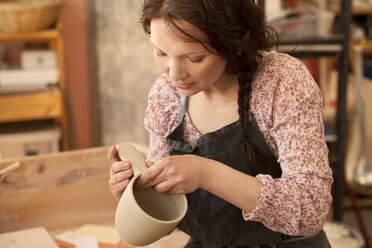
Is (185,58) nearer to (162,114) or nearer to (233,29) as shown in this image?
(233,29)

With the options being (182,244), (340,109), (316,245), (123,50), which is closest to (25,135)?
(123,50)

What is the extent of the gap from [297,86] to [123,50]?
1791 millimetres

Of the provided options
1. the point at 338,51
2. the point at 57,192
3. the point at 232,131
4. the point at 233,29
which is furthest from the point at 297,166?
the point at 338,51

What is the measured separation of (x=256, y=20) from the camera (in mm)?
981

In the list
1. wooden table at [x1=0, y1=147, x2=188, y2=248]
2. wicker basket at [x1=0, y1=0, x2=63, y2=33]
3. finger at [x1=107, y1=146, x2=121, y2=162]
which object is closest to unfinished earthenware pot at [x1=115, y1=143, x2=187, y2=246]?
finger at [x1=107, y1=146, x2=121, y2=162]

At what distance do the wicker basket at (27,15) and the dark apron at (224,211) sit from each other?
4.69 ft

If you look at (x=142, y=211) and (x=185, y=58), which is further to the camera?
(x=185, y=58)

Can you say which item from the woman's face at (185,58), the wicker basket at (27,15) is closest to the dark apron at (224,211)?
the woman's face at (185,58)

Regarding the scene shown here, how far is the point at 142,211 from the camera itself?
792 mm

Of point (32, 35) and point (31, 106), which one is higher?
point (32, 35)

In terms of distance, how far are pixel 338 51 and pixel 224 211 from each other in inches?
48.7

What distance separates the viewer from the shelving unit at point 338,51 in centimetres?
203

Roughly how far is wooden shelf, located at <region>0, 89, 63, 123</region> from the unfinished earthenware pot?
1.62 meters

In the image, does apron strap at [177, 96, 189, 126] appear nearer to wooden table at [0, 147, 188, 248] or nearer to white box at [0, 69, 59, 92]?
wooden table at [0, 147, 188, 248]
